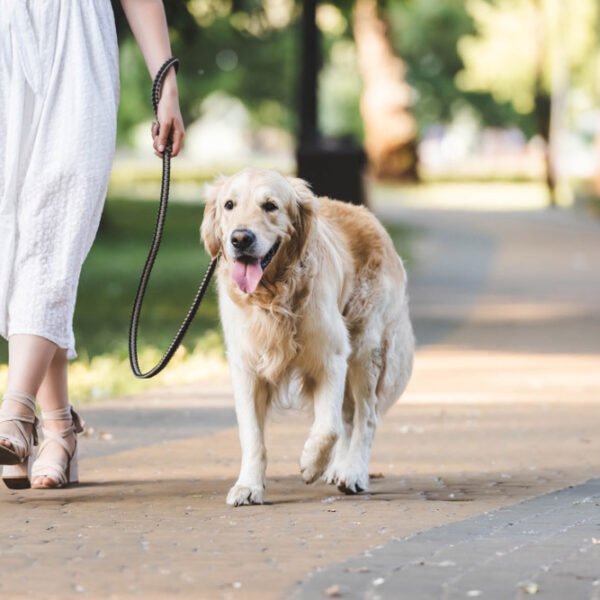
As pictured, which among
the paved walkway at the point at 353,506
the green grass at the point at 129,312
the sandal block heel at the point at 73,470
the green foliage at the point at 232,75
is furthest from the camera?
the green foliage at the point at 232,75

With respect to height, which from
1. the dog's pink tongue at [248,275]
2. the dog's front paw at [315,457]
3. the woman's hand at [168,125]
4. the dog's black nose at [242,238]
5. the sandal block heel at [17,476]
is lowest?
the sandal block heel at [17,476]

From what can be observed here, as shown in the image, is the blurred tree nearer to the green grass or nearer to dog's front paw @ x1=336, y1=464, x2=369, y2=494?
the green grass

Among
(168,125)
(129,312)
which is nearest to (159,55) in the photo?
(168,125)

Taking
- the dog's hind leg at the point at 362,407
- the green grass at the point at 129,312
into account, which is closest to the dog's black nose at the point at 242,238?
the dog's hind leg at the point at 362,407

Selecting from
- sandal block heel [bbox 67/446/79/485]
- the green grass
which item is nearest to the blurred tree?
the green grass

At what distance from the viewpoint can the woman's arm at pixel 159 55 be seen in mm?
6703

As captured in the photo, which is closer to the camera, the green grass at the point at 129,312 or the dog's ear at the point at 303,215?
the dog's ear at the point at 303,215

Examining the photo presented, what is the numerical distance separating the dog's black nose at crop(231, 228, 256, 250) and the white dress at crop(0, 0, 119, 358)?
0.56 metres

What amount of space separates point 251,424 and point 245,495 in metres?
0.34

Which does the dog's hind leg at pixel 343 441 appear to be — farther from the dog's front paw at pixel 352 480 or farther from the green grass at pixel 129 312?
the green grass at pixel 129 312

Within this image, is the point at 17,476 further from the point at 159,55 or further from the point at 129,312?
the point at 129,312

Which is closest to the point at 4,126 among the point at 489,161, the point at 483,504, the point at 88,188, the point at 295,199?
the point at 88,188

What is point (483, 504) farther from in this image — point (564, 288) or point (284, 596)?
point (564, 288)

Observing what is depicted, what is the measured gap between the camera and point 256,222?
21.4ft
